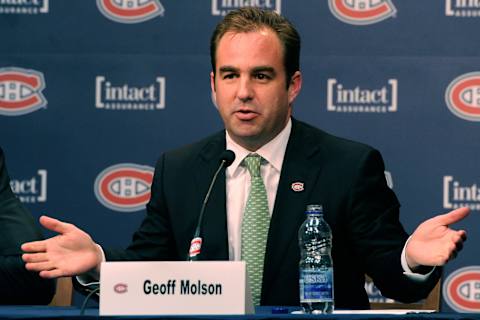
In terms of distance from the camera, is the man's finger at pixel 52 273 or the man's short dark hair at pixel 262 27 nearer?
the man's finger at pixel 52 273

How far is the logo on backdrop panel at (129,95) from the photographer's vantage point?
16.4ft

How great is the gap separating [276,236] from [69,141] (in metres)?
1.77

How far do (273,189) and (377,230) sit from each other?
1.22 feet

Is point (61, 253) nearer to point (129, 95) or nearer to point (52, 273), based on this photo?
point (52, 273)

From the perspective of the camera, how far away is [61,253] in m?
3.02

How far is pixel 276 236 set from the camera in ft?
11.6

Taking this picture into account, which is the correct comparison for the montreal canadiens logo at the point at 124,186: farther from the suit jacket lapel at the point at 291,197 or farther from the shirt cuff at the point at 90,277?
the shirt cuff at the point at 90,277

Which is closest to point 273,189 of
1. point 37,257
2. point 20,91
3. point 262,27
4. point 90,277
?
point 262,27

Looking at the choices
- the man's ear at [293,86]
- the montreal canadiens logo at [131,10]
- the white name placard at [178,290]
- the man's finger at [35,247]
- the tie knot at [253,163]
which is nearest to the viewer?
the white name placard at [178,290]

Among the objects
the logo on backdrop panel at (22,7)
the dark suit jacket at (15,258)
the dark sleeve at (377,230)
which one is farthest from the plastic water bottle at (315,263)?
the logo on backdrop panel at (22,7)

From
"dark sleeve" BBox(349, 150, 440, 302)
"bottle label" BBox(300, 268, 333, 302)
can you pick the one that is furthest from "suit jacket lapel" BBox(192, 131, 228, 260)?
"bottle label" BBox(300, 268, 333, 302)

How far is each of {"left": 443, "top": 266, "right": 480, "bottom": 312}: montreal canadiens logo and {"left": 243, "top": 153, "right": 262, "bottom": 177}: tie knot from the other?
1.54 meters

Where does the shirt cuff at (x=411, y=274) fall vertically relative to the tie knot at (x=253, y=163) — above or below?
below

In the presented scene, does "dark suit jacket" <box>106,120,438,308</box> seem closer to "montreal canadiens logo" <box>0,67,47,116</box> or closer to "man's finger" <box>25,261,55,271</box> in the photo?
"man's finger" <box>25,261,55,271</box>
